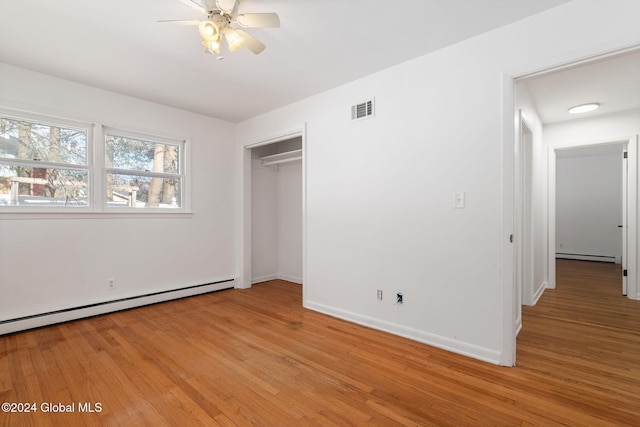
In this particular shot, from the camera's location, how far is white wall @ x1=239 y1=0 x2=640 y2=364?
226cm

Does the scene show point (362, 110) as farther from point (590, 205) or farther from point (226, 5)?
point (590, 205)

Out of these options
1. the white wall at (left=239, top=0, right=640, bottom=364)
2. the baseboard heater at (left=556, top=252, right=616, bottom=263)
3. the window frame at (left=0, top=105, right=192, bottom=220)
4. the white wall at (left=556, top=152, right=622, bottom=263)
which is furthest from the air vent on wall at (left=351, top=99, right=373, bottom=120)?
the baseboard heater at (left=556, top=252, right=616, bottom=263)

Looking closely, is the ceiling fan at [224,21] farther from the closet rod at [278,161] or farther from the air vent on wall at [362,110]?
the closet rod at [278,161]

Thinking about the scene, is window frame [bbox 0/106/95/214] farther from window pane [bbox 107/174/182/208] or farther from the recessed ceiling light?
the recessed ceiling light

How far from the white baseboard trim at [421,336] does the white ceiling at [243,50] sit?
263 centimetres

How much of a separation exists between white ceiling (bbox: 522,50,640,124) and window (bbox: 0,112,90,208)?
15.8 feet

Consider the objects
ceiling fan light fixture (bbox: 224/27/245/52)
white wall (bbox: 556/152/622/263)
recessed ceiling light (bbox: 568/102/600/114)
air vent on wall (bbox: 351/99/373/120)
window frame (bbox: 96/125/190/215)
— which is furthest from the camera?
white wall (bbox: 556/152/622/263)

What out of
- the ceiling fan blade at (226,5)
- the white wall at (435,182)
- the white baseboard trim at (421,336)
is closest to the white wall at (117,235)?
the white wall at (435,182)

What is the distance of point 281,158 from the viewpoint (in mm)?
4988

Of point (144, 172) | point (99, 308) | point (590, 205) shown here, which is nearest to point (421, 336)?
point (99, 308)

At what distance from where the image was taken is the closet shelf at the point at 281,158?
15.3ft

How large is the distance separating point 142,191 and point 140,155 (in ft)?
1.60

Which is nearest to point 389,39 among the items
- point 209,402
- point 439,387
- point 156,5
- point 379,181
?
point 379,181

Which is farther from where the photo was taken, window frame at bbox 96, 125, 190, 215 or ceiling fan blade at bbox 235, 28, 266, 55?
window frame at bbox 96, 125, 190, 215
